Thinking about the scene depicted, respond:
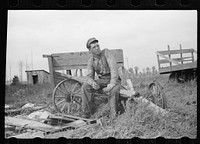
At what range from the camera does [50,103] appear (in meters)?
4.05

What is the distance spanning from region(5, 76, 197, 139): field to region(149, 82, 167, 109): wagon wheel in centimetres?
7

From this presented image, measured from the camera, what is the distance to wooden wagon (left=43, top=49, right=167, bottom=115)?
4.04 meters

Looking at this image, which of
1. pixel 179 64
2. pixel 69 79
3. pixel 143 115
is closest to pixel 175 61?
pixel 179 64

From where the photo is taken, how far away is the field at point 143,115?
3.95 metres

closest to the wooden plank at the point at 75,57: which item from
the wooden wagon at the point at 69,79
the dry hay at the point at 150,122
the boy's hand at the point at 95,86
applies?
the wooden wagon at the point at 69,79

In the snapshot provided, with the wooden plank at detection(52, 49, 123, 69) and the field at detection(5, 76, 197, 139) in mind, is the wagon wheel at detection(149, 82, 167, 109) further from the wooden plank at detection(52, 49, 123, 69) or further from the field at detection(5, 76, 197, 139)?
the wooden plank at detection(52, 49, 123, 69)

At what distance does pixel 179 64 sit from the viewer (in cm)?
423

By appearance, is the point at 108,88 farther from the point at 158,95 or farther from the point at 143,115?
the point at 158,95

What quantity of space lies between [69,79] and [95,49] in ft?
2.20

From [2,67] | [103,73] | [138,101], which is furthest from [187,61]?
[2,67]

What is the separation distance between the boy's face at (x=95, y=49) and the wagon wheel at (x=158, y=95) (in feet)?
3.51

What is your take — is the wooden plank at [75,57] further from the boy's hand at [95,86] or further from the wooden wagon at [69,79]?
the boy's hand at [95,86]

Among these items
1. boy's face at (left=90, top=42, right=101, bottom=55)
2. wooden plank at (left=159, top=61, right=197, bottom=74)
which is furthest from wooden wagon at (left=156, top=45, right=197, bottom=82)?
boy's face at (left=90, top=42, right=101, bottom=55)
